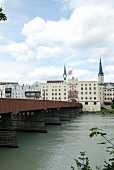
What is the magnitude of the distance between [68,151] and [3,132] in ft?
23.5

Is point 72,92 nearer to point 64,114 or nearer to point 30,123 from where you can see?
point 64,114

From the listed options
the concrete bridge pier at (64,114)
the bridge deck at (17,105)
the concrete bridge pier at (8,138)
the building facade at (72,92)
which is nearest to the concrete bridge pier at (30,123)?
the bridge deck at (17,105)

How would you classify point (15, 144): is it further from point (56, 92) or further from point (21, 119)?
point (56, 92)

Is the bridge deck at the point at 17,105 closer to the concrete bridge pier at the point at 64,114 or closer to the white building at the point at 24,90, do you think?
the concrete bridge pier at the point at 64,114

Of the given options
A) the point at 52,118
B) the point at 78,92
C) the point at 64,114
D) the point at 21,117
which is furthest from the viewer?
the point at 78,92

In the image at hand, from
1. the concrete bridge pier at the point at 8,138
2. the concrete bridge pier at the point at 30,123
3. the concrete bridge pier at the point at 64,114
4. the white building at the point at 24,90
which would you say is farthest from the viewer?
the white building at the point at 24,90

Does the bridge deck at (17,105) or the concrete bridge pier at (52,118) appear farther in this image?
the concrete bridge pier at (52,118)

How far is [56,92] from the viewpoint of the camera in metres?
149

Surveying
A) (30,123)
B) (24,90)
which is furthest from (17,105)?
(24,90)

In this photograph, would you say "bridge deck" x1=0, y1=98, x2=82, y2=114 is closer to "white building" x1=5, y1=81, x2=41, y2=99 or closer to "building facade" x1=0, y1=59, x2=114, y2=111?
"building facade" x1=0, y1=59, x2=114, y2=111

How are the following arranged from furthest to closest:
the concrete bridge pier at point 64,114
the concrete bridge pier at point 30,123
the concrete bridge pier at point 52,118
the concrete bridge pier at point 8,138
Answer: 1. the concrete bridge pier at point 64,114
2. the concrete bridge pier at point 52,118
3. the concrete bridge pier at point 30,123
4. the concrete bridge pier at point 8,138

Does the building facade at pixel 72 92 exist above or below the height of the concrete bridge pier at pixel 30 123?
above

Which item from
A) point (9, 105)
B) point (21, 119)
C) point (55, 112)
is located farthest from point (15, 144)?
point (55, 112)

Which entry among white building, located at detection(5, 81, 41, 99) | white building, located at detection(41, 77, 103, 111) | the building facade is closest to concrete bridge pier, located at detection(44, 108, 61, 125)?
the building facade
